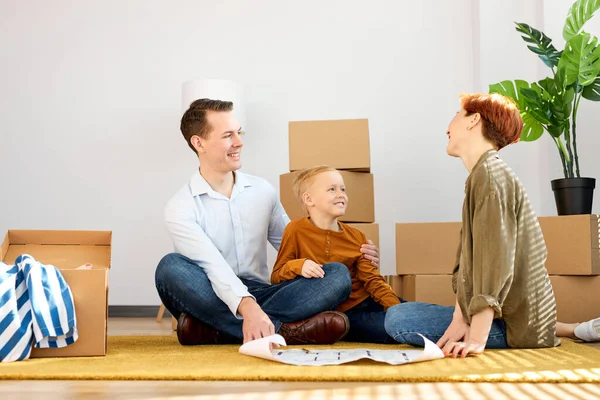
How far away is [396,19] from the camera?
374 centimetres

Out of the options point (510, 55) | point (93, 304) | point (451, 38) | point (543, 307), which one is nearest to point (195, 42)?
point (451, 38)

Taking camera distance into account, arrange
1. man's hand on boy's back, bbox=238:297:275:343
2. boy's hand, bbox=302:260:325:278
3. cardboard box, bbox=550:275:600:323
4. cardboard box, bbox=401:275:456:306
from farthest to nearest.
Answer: cardboard box, bbox=401:275:456:306, cardboard box, bbox=550:275:600:323, boy's hand, bbox=302:260:325:278, man's hand on boy's back, bbox=238:297:275:343

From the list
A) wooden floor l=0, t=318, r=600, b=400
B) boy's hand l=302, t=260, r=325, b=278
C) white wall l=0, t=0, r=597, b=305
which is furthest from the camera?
white wall l=0, t=0, r=597, b=305

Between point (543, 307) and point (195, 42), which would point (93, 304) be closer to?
point (543, 307)

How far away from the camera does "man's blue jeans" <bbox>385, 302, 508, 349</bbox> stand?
186 cm

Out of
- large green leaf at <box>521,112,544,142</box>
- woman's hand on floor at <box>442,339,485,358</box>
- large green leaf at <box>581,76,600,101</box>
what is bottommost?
woman's hand on floor at <box>442,339,485,358</box>

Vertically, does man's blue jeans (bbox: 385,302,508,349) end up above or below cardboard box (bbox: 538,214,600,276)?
below

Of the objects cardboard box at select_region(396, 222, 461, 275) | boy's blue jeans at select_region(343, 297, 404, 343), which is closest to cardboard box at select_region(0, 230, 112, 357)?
boy's blue jeans at select_region(343, 297, 404, 343)

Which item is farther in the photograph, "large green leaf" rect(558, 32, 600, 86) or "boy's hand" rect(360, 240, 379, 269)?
"large green leaf" rect(558, 32, 600, 86)

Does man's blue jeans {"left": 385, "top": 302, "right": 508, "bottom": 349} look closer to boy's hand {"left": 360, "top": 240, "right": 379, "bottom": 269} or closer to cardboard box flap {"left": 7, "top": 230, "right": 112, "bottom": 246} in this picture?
boy's hand {"left": 360, "top": 240, "right": 379, "bottom": 269}

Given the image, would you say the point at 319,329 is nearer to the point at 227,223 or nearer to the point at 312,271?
the point at 312,271

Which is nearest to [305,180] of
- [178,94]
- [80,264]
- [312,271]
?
[312,271]

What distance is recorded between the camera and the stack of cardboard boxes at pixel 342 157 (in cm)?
288

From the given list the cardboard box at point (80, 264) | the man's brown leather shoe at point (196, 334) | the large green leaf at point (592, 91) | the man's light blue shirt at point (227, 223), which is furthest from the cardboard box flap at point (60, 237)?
the large green leaf at point (592, 91)
